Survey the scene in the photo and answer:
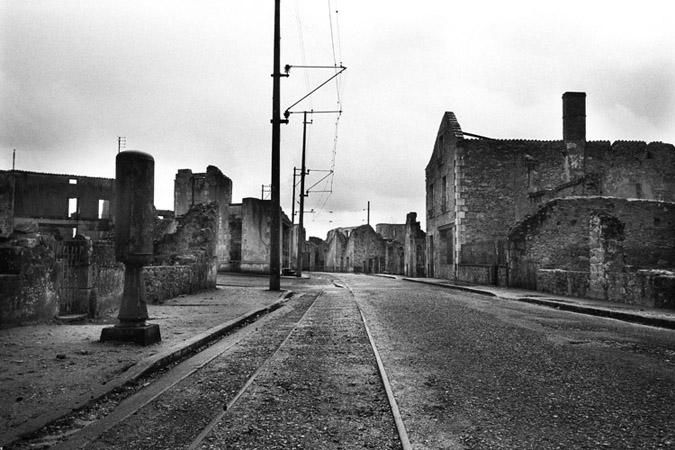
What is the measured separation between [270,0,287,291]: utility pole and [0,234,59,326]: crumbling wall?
10132mm

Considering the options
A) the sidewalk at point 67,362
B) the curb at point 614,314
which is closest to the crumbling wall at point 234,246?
the curb at point 614,314

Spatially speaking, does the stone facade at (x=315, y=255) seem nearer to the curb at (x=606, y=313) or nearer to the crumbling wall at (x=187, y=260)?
the crumbling wall at (x=187, y=260)

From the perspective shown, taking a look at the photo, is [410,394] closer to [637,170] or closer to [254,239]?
[637,170]

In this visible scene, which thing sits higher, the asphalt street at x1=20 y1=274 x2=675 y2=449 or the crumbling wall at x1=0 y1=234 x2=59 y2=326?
the crumbling wall at x1=0 y1=234 x2=59 y2=326

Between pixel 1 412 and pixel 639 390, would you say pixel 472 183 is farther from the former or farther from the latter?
pixel 1 412

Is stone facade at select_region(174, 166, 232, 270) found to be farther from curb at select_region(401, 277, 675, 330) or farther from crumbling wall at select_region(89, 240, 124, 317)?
crumbling wall at select_region(89, 240, 124, 317)

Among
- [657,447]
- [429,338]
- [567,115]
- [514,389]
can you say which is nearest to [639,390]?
[514,389]

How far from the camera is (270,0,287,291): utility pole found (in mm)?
17891

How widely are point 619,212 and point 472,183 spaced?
886cm

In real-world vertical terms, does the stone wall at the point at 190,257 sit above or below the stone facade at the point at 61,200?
below

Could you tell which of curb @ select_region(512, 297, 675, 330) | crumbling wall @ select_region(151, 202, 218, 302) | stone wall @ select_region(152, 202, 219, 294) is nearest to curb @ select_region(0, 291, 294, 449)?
crumbling wall @ select_region(151, 202, 218, 302)

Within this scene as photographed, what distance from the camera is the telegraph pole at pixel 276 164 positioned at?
17891mm

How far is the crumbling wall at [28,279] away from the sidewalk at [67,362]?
0.26 metres

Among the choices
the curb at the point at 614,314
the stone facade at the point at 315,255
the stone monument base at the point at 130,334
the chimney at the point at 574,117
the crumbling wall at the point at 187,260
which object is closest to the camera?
the stone monument base at the point at 130,334
